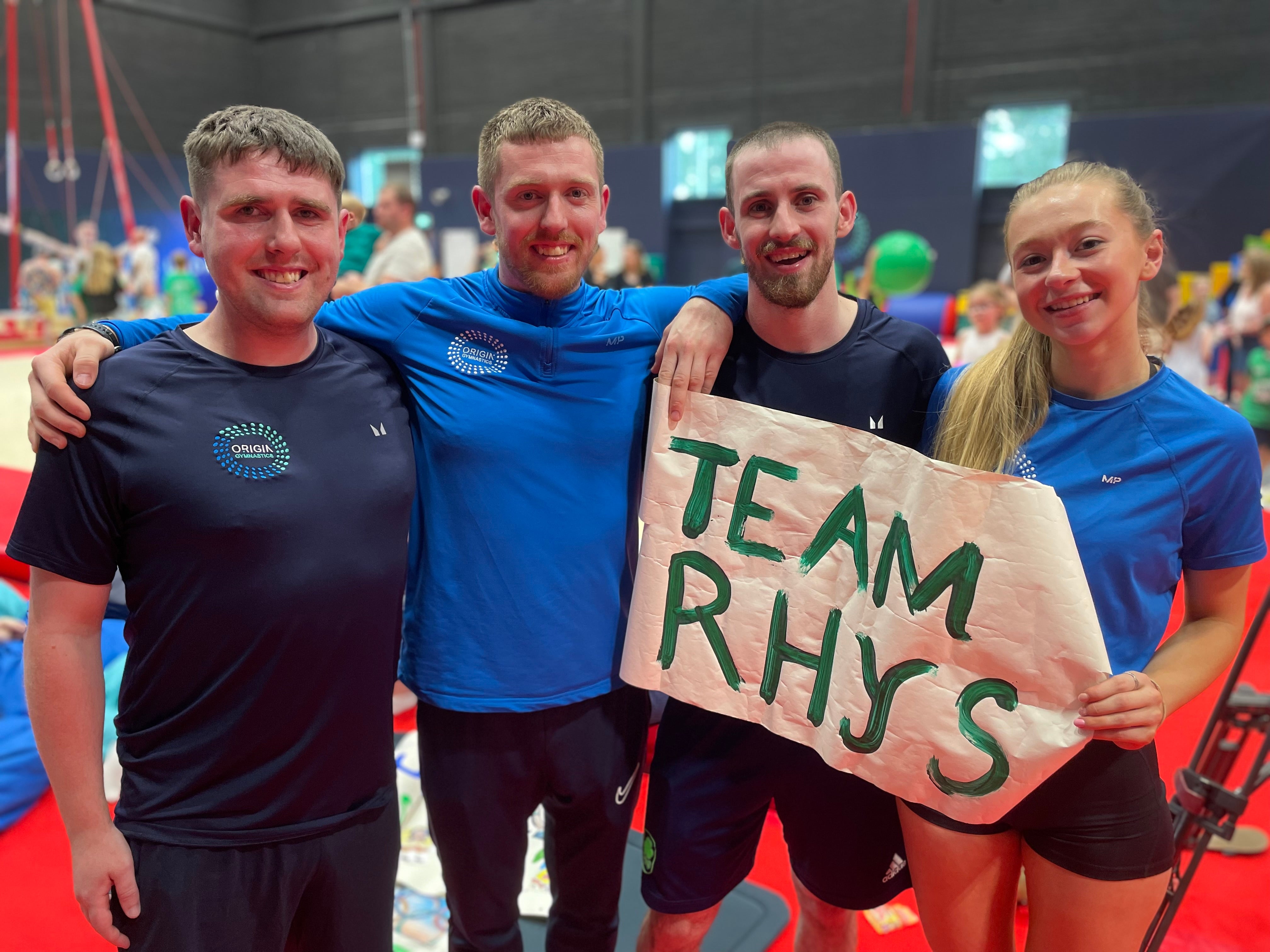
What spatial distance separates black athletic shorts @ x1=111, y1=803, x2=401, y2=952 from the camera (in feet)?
4.31

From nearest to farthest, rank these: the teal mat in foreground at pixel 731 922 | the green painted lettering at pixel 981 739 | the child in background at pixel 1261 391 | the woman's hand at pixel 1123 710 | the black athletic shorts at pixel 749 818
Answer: the woman's hand at pixel 1123 710 < the green painted lettering at pixel 981 739 < the black athletic shorts at pixel 749 818 < the teal mat in foreground at pixel 731 922 < the child in background at pixel 1261 391

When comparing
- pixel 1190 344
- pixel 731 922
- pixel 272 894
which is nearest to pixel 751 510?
pixel 272 894

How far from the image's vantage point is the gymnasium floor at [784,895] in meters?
2.22

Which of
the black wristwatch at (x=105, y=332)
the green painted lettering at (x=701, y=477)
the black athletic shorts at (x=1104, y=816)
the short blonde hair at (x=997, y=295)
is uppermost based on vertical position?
the short blonde hair at (x=997, y=295)

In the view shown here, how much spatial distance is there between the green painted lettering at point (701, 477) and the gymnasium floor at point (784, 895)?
4.17 ft

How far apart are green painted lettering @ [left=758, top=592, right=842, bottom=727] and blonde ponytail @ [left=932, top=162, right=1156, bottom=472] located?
1.25ft

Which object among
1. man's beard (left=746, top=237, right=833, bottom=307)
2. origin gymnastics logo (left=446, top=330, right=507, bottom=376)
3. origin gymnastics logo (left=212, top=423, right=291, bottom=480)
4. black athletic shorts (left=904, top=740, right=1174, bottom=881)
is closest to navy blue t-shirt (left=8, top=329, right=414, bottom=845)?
origin gymnastics logo (left=212, top=423, right=291, bottom=480)

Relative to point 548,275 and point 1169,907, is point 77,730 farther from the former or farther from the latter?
point 1169,907

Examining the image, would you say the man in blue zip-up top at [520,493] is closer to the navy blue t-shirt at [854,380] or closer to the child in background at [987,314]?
the navy blue t-shirt at [854,380]

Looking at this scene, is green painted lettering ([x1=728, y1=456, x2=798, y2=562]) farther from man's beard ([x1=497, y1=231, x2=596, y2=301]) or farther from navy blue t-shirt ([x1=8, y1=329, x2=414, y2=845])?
navy blue t-shirt ([x1=8, y1=329, x2=414, y2=845])

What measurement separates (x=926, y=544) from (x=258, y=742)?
1.14 m

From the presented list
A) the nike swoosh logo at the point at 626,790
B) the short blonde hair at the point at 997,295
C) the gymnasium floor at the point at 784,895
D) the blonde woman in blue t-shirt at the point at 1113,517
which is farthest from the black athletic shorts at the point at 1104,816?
the short blonde hair at the point at 997,295

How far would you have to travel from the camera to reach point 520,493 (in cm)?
159

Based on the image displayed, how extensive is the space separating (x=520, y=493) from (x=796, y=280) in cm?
67
